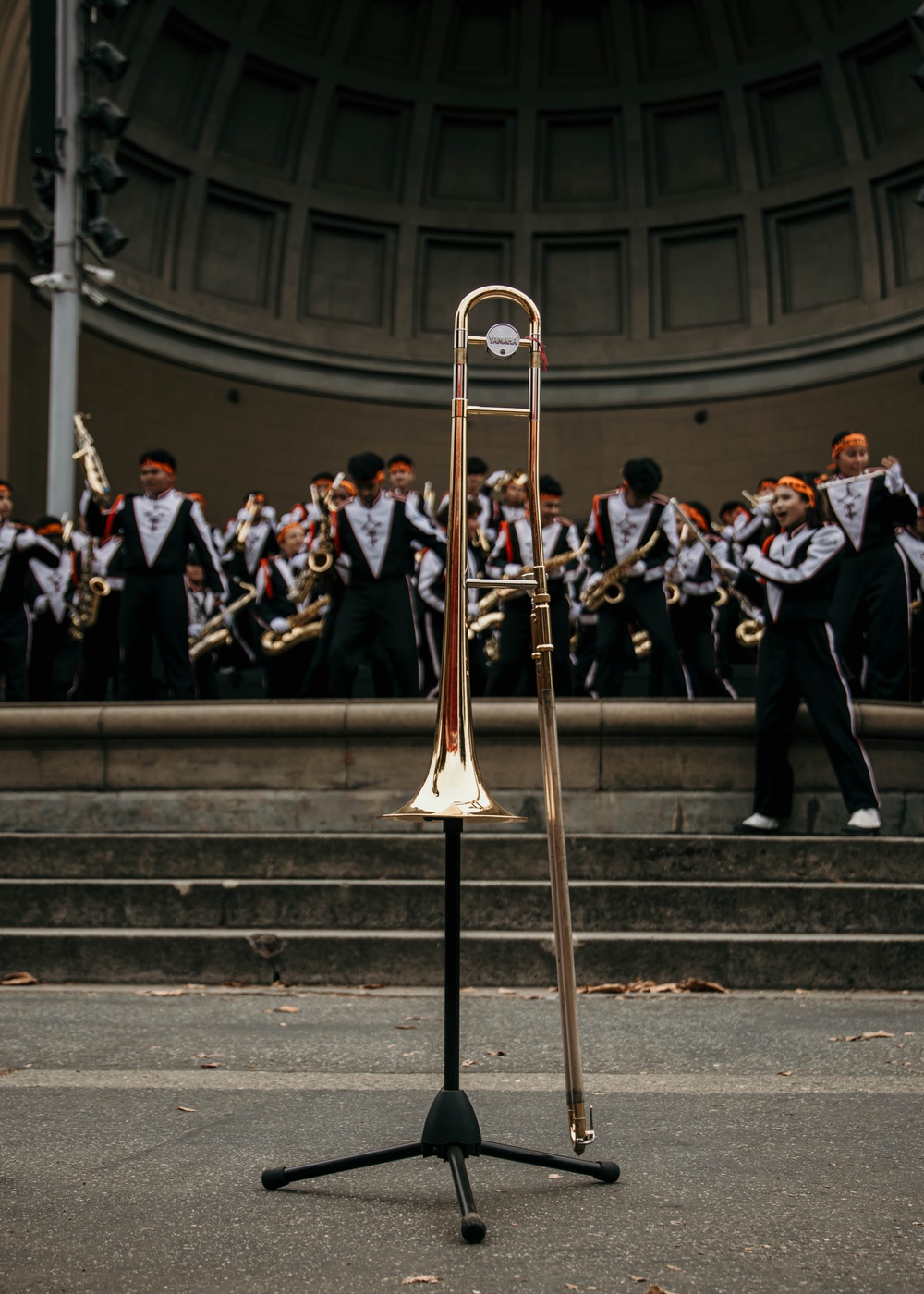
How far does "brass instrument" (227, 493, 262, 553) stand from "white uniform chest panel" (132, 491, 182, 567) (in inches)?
189

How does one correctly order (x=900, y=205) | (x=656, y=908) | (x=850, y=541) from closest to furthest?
(x=656, y=908) < (x=850, y=541) < (x=900, y=205)

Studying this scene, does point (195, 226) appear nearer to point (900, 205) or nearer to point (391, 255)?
point (391, 255)

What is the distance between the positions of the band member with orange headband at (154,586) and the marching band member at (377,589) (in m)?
1.12

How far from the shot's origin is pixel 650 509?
34.8 ft

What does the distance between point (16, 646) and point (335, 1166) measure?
1010 cm

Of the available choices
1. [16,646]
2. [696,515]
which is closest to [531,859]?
[16,646]

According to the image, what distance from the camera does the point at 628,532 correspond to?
1052 cm

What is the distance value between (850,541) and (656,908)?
4238 mm

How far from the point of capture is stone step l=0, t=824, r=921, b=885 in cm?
729

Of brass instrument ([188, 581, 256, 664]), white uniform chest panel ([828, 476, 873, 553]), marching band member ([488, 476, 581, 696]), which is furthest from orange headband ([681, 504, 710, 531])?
brass instrument ([188, 581, 256, 664])

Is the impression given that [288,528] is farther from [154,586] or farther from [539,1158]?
[539,1158]

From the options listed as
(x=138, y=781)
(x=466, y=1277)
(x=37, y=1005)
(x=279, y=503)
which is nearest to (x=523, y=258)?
(x=279, y=503)

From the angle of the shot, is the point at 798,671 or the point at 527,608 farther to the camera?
the point at 527,608

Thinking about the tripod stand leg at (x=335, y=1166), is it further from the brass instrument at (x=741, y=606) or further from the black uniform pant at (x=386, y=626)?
the brass instrument at (x=741, y=606)
